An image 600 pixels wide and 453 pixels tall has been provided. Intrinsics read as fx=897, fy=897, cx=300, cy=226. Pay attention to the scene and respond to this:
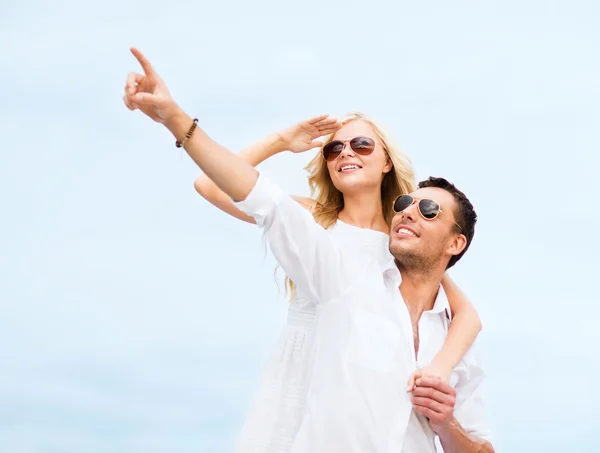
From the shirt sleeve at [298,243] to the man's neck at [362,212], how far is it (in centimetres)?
111

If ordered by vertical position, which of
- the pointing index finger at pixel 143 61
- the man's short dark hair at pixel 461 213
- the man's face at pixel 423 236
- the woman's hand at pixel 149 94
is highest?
the man's short dark hair at pixel 461 213

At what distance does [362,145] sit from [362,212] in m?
0.53

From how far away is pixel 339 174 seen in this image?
6.98 m

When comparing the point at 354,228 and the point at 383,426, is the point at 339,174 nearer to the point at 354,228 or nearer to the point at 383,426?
the point at 354,228

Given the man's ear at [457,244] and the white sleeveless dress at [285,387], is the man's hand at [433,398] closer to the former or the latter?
the white sleeveless dress at [285,387]

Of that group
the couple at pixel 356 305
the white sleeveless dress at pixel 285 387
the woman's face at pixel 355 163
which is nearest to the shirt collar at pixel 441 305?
the couple at pixel 356 305

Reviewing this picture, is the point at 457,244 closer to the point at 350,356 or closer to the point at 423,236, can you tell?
the point at 423,236

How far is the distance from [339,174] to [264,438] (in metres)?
2.13

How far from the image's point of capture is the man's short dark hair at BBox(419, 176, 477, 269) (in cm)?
652

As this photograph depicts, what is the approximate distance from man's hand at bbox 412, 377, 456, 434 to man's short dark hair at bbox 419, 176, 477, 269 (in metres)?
1.13

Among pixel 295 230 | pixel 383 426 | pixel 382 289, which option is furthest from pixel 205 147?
pixel 383 426

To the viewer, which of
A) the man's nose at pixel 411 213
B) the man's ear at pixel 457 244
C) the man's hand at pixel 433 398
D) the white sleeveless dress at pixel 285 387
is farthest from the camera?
the man's ear at pixel 457 244

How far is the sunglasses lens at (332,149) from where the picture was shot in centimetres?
704

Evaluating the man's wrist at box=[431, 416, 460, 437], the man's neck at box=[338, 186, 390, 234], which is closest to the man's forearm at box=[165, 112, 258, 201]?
the man's neck at box=[338, 186, 390, 234]
